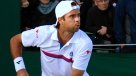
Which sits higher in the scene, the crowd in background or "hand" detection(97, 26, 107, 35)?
the crowd in background

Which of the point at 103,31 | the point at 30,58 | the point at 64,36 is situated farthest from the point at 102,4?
the point at 64,36

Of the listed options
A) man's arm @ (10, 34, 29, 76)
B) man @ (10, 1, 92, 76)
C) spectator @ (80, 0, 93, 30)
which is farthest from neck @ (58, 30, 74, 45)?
spectator @ (80, 0, 93, 30)

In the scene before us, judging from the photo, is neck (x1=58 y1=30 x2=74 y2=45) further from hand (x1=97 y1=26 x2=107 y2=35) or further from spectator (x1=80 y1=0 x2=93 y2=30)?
spectator (x1=80 y1=0 x2=93 y2=30)

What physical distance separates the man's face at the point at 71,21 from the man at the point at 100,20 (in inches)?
73.0

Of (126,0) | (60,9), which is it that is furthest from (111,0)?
(60,9)

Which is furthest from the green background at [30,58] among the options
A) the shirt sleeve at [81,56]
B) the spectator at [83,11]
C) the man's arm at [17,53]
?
the shirt sleeve at [81,56]

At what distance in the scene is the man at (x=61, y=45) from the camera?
4.24 meters

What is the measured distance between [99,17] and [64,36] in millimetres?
1877

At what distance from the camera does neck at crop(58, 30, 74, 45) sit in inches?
170

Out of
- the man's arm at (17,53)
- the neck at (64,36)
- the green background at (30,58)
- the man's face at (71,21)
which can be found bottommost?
the green background at (30,58)

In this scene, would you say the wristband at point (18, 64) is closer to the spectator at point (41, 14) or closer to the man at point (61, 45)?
the man at point (61, 45)

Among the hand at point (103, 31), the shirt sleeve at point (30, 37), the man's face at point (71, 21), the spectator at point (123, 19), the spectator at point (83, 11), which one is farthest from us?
the spectator at point (83, 11)

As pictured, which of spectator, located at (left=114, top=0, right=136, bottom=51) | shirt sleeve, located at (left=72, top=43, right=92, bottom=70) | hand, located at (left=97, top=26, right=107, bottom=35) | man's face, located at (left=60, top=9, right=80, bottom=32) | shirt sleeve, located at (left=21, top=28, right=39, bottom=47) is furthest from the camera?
hand, located at (left=97, top=26, right=107, bottom=35)

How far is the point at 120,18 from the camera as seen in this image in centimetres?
595
